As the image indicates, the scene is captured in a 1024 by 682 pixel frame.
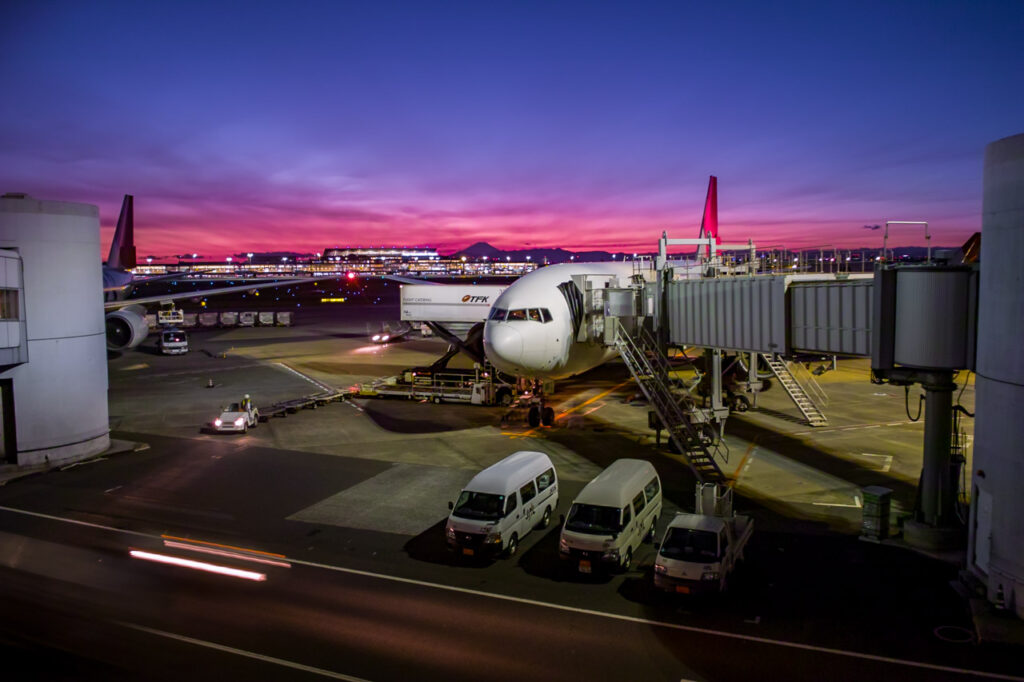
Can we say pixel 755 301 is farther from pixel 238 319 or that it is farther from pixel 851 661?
pixel 238 319

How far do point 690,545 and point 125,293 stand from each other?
62.6 m

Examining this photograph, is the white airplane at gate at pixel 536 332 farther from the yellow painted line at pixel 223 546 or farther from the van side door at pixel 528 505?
the yellow painted line at pixel 223 546

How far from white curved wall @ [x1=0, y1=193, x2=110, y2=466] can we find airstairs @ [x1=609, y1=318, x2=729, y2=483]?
21.0 meters

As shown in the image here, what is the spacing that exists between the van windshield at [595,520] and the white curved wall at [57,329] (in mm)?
21332

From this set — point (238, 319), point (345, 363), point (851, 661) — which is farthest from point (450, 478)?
point (238, 319)

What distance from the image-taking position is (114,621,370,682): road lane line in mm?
12078

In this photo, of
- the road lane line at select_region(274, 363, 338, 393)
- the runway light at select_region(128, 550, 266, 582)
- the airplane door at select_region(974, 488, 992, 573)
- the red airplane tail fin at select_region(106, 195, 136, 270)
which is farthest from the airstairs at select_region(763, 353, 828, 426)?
the red airplane tail fin at select_region(106, 195, 136, 270)

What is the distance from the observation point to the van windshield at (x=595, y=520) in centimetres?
1600

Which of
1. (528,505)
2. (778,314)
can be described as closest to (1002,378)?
(778,314)

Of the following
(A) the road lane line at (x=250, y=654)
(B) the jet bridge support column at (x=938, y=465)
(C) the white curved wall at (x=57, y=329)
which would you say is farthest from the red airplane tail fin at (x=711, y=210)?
(A) the road lane line at (x=250, y=654)

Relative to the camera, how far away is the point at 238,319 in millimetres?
94938

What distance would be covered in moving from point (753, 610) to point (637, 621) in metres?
2.47

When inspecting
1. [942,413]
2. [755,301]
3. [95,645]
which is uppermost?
[755,301]

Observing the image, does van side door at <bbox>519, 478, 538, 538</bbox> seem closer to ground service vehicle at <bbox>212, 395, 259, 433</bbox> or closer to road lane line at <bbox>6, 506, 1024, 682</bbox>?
road lane line at <bbox>6, 506, 1024, 682</bbox>
